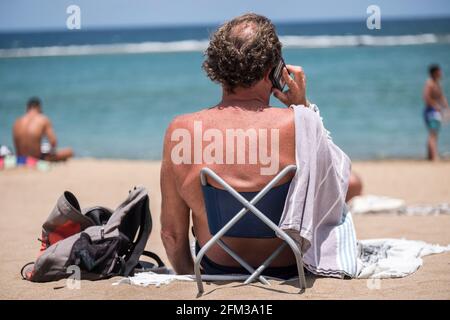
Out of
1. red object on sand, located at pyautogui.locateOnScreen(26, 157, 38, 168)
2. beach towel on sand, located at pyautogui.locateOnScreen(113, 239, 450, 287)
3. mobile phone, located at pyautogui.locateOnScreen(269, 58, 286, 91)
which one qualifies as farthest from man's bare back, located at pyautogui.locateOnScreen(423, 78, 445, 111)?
mobile phone, located at pyautogui.locateOnScreen(269, 58, 286, 91)

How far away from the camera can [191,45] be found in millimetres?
46438

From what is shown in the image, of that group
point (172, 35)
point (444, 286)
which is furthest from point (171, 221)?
point (172, 35)

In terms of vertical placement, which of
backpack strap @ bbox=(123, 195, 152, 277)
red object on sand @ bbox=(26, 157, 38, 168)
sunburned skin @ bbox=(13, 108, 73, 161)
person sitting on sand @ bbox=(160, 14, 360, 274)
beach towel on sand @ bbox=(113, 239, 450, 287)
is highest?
person sitting on sand @ bbox=(160, 14, 360, 274)

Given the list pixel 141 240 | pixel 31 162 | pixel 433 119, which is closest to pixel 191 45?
pixel 433 119

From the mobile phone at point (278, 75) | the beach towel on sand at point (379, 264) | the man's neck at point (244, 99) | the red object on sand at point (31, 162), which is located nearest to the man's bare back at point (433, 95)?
the red object on sand at point (31, 162)

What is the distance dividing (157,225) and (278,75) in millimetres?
3145

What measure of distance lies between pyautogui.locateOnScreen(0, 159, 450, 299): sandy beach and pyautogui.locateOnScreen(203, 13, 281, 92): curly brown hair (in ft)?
3.14

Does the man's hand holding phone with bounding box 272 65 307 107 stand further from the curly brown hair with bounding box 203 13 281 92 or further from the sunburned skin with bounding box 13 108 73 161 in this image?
the sunburned skin with bounding box 13 108 73 161

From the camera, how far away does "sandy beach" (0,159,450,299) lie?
3088mm

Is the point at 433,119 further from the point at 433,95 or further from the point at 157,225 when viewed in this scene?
the point at 157,225

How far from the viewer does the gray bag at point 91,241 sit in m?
3.34

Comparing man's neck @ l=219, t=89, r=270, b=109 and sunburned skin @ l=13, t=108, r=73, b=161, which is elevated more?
man's neck @ l=219, t=89, r=270, b=109
